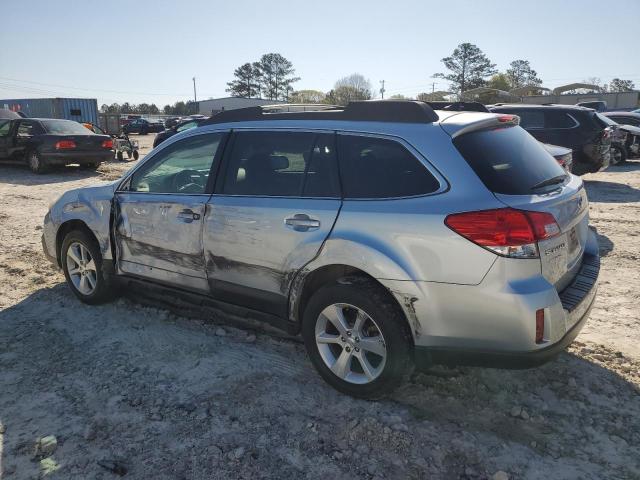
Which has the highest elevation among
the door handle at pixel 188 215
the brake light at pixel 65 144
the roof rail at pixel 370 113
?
the brake light at pixel 65 144

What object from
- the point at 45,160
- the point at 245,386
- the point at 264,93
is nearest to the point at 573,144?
the point at 245,386

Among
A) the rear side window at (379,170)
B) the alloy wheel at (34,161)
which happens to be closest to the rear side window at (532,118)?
the rear side window at (379,170)

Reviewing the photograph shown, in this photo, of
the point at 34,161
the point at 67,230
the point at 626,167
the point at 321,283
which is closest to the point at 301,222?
the point at 321,283

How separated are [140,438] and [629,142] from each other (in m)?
16.5

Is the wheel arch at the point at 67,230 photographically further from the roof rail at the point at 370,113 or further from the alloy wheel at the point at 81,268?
the roof rail at the point at 370,113

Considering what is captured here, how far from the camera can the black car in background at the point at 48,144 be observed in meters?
13.6

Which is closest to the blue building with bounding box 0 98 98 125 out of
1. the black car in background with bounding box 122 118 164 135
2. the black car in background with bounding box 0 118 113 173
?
the black car in background with bounding box 122 118 164 135

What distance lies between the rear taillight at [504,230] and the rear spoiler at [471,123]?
21.4 inches

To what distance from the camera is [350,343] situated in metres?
3.06

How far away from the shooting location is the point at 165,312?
14.8 ft

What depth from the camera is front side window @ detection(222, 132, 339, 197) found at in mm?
3193

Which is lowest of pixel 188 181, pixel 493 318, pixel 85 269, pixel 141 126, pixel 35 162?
pixel 85 269

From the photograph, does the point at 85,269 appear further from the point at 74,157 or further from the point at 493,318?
the point at 74,157

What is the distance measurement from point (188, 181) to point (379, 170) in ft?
5.61
